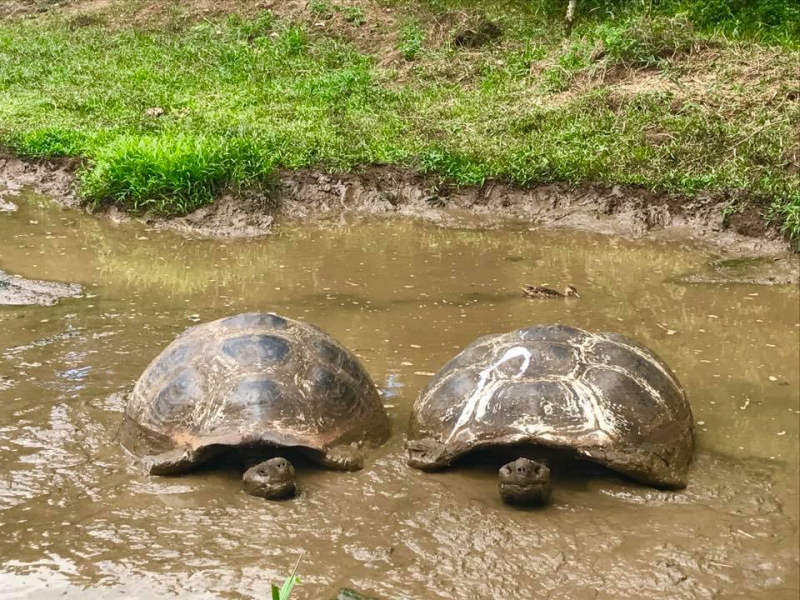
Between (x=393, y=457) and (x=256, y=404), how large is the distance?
2.22 feet

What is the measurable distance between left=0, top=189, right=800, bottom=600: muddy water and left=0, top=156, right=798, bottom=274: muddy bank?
15.4 inches

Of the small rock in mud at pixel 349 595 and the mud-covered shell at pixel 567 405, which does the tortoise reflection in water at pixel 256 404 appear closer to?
the mud-covered shell at pixel 567 405

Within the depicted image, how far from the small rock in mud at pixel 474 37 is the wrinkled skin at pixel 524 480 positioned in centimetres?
973

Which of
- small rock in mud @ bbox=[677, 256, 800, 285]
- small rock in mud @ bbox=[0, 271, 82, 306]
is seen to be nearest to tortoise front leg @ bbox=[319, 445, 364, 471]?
small rock in mud @ bbox=[0, 271, 82, 306]

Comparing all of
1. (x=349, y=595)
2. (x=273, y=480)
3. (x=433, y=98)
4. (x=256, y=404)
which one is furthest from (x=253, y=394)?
(x=433, y=98)

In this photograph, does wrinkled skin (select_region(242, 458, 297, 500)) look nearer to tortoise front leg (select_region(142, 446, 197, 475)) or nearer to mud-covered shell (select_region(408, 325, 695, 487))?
tortoise front leg (select_region(142, 446, 197, 475))

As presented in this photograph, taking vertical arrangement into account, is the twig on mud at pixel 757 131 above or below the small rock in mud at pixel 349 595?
above

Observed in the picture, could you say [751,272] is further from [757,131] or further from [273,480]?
[273,480]

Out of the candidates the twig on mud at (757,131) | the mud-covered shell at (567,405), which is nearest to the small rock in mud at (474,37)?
the twig on mud at (757,131)

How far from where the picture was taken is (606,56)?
1053cm

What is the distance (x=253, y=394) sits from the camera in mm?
4074

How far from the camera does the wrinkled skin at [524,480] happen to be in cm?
374

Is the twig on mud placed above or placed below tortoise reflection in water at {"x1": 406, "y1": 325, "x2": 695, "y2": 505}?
above

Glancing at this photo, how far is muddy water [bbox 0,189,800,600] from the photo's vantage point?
3.37 metres
